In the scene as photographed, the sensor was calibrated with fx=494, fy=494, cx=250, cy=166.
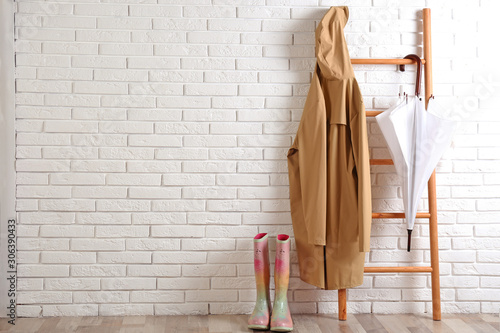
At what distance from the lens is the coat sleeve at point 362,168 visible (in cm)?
238

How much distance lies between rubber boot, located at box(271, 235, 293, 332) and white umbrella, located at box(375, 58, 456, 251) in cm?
65

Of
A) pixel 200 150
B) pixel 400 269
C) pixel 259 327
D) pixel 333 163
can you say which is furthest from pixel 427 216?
pixel 200 150

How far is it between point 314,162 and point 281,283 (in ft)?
2.06

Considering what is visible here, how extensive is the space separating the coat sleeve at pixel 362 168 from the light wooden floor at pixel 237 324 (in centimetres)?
43

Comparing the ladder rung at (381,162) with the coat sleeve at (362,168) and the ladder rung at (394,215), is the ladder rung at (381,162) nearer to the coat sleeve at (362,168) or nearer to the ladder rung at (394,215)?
the coat sleeve at (362,168)

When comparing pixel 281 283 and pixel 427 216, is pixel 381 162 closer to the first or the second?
pixel 427 216

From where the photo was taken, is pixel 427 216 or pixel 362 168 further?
pixel 427 216

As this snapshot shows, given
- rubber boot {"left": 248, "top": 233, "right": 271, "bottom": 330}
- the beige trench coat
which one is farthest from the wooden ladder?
rubber boot {"left": 248, "top": 233, "right": 271, "bottom": 330}

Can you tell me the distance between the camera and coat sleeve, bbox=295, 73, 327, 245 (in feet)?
8.00

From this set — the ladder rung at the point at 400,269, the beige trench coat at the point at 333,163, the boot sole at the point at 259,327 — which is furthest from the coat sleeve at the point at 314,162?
the boot sole at the point at 259,327

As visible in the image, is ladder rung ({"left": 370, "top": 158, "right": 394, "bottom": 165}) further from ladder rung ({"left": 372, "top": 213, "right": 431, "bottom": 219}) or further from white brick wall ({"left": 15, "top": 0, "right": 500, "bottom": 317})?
ladder rung ({"left": 372, "top": 213, "right": 431, "bottom": 219})

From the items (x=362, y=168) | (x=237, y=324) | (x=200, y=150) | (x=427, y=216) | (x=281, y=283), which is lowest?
(x=237, y=324)

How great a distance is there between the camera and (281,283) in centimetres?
247

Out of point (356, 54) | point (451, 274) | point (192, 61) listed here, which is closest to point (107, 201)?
point (192, 61)
